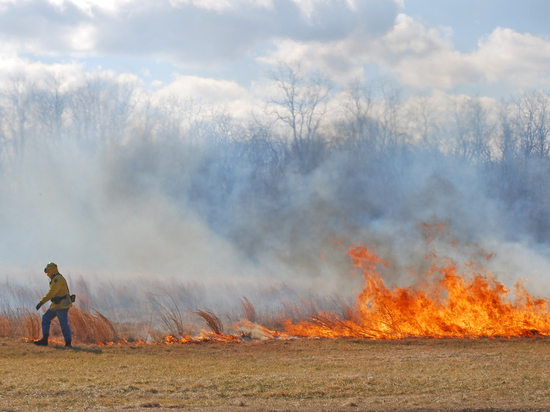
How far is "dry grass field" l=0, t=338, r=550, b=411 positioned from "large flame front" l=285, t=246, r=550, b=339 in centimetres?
111

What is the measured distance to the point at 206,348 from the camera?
12664mm

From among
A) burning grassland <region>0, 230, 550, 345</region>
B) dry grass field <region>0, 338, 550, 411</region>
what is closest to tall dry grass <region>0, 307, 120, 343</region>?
burning grassland <region>0, 230, 550, 345</region>

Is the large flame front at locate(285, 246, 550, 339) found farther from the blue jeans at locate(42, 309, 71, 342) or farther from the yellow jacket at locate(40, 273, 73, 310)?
the yellow jacket at locate(40, 273, 73, 310)

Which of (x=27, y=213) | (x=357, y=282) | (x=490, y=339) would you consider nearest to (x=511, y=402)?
(x=490, y=339)

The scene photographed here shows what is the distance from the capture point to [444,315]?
1451 centimetres

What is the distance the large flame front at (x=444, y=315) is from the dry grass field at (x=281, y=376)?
3.65 feet

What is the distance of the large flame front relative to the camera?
1399 centimetres

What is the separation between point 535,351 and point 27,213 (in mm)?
34262

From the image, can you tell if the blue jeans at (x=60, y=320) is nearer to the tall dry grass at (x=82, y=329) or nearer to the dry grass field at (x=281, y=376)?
the dry grass field at (x=281, y=376)

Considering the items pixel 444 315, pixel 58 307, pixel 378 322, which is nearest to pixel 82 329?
pixel 58 307

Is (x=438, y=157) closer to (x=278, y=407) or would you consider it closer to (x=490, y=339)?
(x=490, y=339)

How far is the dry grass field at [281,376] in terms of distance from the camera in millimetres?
7195

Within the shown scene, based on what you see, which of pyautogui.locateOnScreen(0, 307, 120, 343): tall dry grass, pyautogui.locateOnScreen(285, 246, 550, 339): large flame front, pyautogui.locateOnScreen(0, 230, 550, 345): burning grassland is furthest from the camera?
pyautogui.locateOnScreen(285, 246, 550, 339): large flame front

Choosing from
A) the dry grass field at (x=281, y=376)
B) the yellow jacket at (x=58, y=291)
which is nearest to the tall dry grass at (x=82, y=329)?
the dry grass field at (x=281, y=376)
